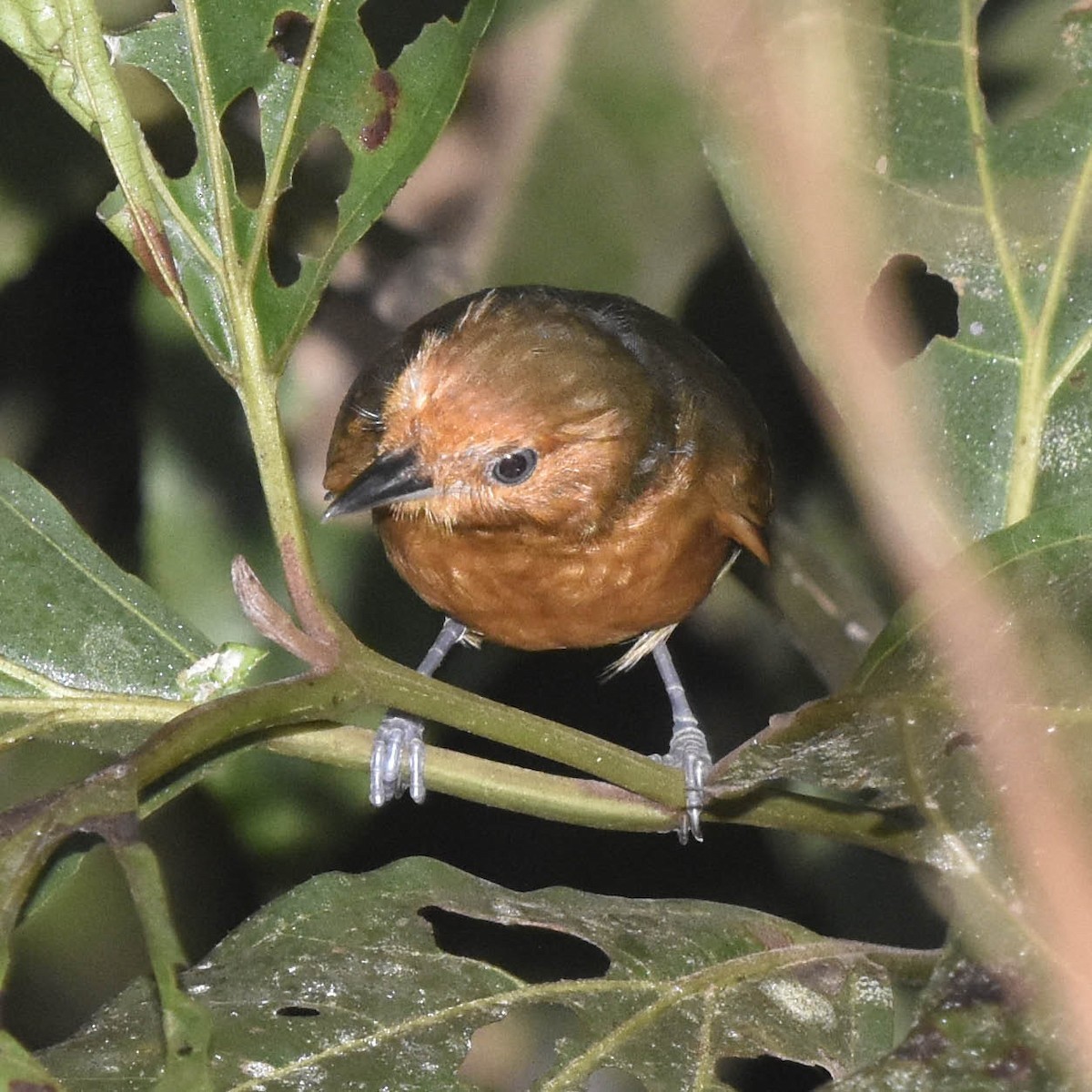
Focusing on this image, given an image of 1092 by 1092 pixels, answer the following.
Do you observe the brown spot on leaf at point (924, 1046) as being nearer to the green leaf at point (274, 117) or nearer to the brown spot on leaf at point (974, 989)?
the brown spot on leaf at point (974, 989)

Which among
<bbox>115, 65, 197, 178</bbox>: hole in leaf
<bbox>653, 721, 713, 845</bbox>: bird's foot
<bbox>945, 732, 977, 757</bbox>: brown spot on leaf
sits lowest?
<bbox>945, 732, 977, 757</bbox>: brown spot on leaf

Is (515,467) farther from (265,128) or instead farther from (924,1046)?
(924,1046)

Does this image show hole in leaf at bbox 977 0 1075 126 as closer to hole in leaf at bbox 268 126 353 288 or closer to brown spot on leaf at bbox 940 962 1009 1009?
hole in leaf at bbox 268 126 353 288

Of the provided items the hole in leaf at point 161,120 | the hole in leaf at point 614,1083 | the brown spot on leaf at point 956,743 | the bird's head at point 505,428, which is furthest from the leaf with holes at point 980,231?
the hole in leaf at point 161,120

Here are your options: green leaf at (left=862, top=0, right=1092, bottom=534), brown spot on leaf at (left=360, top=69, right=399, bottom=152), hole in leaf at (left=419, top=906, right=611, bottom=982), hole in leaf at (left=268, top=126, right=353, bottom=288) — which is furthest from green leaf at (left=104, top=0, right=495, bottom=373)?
hole in leaf at (left=419, top=906, right=611, bottom=982)

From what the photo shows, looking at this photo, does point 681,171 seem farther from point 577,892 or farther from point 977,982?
point 977,982
